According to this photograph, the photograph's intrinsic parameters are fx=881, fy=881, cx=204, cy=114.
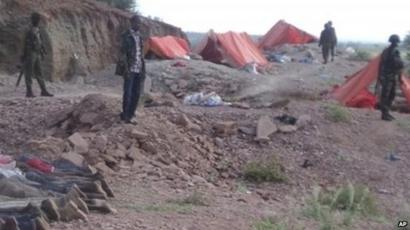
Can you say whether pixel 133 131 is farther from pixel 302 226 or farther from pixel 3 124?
pixel 302 226

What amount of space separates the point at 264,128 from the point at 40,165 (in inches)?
190

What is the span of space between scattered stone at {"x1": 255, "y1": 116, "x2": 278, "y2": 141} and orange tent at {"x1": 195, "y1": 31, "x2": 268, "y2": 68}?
12.4m

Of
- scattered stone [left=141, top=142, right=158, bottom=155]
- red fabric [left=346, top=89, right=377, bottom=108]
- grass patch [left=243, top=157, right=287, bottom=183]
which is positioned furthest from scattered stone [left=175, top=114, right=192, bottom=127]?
red fabric [left=346, top=89, right=377, bottom=108]

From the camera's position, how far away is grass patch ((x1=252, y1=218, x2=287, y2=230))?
7.87 m

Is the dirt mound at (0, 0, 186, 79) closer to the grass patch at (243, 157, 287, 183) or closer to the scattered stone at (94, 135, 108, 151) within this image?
the scattered stone at (94, 135, 108, 151)

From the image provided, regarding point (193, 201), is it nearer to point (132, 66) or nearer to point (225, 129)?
point (132, 66)

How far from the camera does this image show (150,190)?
9.42 m

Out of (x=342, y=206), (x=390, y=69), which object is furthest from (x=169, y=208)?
(x=390, y=69)

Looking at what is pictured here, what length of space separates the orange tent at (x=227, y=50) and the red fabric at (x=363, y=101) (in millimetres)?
8550

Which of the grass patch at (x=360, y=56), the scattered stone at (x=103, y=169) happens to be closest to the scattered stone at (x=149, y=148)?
the scattered stone at (x=103, y=169)

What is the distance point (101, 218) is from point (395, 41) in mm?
8145

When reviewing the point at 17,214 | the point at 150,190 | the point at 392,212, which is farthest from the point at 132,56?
the point at 17,214

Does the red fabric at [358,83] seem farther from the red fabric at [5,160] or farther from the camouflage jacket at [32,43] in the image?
the red fabric at [5,160]

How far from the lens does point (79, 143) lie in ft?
34.9
